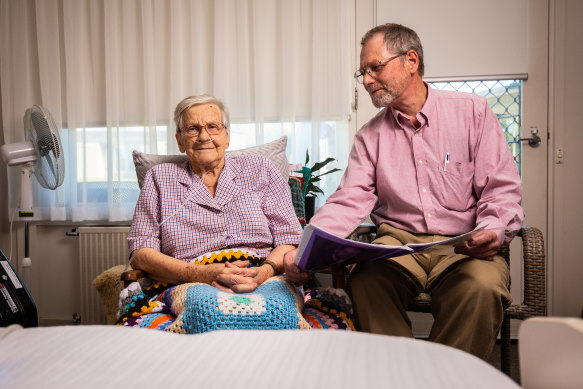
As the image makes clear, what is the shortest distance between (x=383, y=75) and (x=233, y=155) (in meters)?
0.73

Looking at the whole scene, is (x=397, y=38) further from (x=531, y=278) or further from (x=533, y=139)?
(x=533, y=139)

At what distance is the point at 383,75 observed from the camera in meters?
1.70

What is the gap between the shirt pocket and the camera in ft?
5.36

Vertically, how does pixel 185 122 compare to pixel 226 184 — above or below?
above

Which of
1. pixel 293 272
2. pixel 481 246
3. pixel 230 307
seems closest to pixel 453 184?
pixel 481 246

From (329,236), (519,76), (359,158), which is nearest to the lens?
(329,236)

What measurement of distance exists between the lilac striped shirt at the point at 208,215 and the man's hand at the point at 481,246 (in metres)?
0.57

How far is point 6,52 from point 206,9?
4.23 feet

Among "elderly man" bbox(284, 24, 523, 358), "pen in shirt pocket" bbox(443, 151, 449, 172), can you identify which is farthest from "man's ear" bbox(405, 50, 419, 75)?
"pen in shirt pocket" bbox(443, 151, 449, 172)

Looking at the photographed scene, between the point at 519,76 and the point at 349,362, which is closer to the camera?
the point at 349,362

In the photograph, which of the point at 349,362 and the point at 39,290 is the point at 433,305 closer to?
the point at 349,362

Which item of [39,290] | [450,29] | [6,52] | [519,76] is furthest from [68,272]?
[519,76]

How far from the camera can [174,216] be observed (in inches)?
65.1

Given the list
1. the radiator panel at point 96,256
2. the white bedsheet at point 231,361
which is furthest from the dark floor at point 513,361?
the radiator panel at point 96,256
